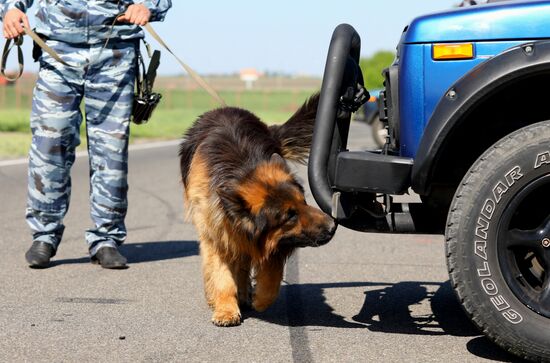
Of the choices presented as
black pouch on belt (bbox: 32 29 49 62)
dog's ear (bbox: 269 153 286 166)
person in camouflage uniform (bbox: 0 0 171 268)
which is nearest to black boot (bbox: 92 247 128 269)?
person in camouflage uniform (bbox: 0 0 171 268)

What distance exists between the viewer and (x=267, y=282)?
224 inches

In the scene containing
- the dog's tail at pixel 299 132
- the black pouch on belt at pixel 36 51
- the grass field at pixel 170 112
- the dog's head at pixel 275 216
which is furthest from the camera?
the grass field at pixel 170 112

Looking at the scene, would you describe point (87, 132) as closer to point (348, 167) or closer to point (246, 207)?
point (246, 207)

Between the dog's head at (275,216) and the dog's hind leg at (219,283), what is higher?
the dog's head at (275,216)

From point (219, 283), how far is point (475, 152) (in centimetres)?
174

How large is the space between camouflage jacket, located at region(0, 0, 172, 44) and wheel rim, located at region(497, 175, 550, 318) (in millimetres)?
3735

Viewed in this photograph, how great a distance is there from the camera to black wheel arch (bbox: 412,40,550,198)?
4.36 meters

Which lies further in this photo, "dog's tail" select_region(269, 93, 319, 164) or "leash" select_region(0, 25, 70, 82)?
"leash" select_region(0, 25, 70, 82)

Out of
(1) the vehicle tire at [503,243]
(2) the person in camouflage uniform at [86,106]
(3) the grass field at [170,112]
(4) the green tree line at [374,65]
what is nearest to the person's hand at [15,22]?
(2) the person in camouflage uniform at [86,106]

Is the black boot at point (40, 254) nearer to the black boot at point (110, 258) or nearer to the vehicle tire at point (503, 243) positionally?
the black boot at point (110, 258)

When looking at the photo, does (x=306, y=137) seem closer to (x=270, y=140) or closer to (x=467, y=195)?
(x=270, y=140)

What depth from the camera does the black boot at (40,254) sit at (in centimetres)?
723

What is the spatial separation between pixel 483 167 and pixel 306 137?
2116 mm

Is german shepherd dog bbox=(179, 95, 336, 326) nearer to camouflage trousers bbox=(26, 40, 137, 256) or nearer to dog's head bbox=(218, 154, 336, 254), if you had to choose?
dog's head bbox=(218, 154, 336, 254)
